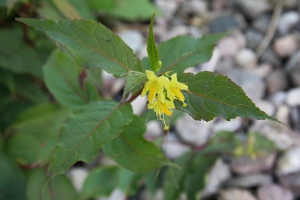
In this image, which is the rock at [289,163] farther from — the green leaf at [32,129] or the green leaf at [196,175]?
the green leaf at [32,129]

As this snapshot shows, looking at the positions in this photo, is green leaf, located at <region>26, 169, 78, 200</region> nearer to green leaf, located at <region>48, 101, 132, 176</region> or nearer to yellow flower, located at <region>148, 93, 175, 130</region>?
green leaf, located at <region>48, 101, 132, 176</region>

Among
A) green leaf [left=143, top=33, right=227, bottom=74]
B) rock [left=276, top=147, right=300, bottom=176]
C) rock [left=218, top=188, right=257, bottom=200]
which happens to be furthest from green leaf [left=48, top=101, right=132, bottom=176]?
rock [left=276, top=147, right=300, bottom=176]

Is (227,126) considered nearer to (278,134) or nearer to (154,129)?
(278,134)

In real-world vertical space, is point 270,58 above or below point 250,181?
above

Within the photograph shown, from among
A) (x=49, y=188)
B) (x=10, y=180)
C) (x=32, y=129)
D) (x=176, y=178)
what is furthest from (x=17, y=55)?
(x=176, y=178)

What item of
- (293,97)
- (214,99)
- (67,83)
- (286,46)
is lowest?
(214,99)

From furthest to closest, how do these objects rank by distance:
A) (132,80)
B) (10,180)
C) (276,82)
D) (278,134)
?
(276,82) → (278,134) → (10,180) → (132,80)

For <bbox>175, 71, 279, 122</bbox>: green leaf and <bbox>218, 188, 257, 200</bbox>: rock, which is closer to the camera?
<bbox>175, 71, 279, 122</bbox>: green leaf

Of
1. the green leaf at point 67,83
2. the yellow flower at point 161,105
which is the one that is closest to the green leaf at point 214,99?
the yellow flower at point 161,105
